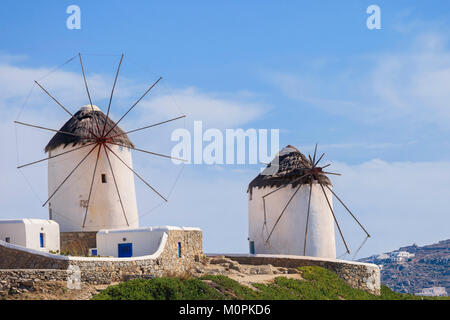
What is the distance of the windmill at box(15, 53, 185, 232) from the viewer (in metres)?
27.7

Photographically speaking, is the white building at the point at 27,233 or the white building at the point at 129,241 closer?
the white building at the point at 27,233

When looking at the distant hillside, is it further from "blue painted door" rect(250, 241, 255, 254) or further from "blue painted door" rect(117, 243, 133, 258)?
"blue painted door" rect(117, 243, 133, 258)

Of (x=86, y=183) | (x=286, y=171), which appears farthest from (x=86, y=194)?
(x=286, y=171)

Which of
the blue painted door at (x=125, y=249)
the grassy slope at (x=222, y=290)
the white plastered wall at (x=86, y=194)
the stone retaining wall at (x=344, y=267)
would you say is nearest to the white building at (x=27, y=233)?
the blue painted door at (x=125, y=249)

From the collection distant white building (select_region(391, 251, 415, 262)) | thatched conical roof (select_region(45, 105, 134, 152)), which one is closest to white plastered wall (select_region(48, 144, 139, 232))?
thatched conical roof (select_region(45, 105, 134, 152))

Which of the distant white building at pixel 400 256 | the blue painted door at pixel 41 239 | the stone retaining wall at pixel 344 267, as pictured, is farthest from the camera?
the distant white building at pixel 400 256

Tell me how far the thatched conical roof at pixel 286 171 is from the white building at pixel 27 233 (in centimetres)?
1195

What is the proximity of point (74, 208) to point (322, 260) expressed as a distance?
10.3 metres

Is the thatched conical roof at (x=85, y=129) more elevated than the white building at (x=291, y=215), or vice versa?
the thatched conical roof at (x=85, y=129)

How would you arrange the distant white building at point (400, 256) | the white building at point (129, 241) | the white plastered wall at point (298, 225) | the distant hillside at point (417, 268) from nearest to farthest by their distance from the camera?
the white building at point (129, 241) → the white plastered wall at point (298, 225) → the distant hillside at point (417, 268) → the distant white building at point (400, 256)

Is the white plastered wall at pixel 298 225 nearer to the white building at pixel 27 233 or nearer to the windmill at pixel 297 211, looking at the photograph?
the windmill at pixel 297 211

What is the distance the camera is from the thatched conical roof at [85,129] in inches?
1099
